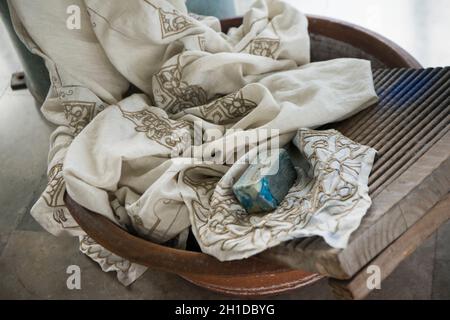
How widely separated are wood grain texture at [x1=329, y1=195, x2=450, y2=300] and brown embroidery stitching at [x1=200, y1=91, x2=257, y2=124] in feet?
1.03

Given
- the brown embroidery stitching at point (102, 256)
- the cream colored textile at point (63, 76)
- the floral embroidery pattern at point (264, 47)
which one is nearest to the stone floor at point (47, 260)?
the brown embroidery stitching at point (102, 256)

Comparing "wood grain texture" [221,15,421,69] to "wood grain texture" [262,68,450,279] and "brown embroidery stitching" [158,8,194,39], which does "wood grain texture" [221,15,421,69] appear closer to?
"wood grain texture" [262,68,450,279]

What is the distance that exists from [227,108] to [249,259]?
28 cm

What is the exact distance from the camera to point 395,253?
645 millimetres

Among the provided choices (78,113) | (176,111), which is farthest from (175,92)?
(78,113)

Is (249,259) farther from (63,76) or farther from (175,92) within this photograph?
(63,76)

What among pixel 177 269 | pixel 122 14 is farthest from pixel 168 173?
pixel 122 14

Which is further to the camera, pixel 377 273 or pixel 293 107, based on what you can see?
pixel 293 107

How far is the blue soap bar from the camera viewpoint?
709mm

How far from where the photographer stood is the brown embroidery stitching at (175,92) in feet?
2.90
